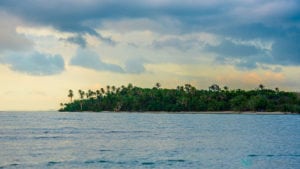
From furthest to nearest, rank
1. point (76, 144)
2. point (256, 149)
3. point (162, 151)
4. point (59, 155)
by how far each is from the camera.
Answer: point (76, 144) < point (256, 149) < point (162, 151) < point (59, 155)

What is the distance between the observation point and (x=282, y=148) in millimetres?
74562

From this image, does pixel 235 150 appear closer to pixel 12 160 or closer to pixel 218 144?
pixel 218 144

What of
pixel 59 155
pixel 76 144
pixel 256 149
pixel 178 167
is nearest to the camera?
pixel 178 167

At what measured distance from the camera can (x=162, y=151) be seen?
67.2 m

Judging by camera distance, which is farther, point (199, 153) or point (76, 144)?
point (76, 144)

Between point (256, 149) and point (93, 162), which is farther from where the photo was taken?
point (256, 149)

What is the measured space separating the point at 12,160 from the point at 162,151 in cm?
2089

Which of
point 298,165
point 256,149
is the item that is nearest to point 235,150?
point 256,149

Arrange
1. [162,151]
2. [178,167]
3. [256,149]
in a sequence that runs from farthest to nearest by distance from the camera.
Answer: [256,149]
[162,151]
[178,167]

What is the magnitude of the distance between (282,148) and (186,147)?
14.9 m

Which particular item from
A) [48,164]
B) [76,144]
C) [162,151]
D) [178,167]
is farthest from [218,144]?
[48,164]

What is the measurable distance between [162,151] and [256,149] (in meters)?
14.9

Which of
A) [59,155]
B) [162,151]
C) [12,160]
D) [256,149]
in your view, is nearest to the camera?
[12,160]

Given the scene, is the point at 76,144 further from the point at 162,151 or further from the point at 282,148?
the point at 282,148
